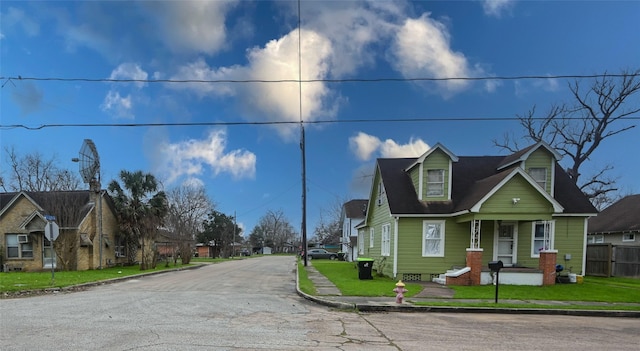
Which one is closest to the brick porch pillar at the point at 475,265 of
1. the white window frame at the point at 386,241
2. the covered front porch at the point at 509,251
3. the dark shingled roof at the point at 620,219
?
the covered front porch at the point at 509,251

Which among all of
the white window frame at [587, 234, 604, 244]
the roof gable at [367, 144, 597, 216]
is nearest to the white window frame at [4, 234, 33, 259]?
the roof gable at [367, 144, 597, 216]

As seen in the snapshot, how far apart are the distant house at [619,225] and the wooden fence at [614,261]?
2.75m

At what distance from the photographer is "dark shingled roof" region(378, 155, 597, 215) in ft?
57.2

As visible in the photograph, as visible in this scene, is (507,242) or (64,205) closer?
(507,242)

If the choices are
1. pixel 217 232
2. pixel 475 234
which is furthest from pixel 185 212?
pixel 475 234

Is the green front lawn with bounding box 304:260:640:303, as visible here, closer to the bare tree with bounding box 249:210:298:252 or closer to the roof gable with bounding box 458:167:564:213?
the roof gable with bounding box 458:167:564:213

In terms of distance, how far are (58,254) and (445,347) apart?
82.2ft

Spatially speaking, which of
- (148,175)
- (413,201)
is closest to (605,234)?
(413,201)

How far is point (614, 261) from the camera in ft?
69.6

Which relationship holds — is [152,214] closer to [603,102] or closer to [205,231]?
[603,102]

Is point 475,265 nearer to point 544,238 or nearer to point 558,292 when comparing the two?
point 558,292

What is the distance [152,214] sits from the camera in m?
28.3

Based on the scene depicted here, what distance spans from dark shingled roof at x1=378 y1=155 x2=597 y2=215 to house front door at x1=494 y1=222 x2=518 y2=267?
2.28m

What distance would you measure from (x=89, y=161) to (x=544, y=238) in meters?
26.4
